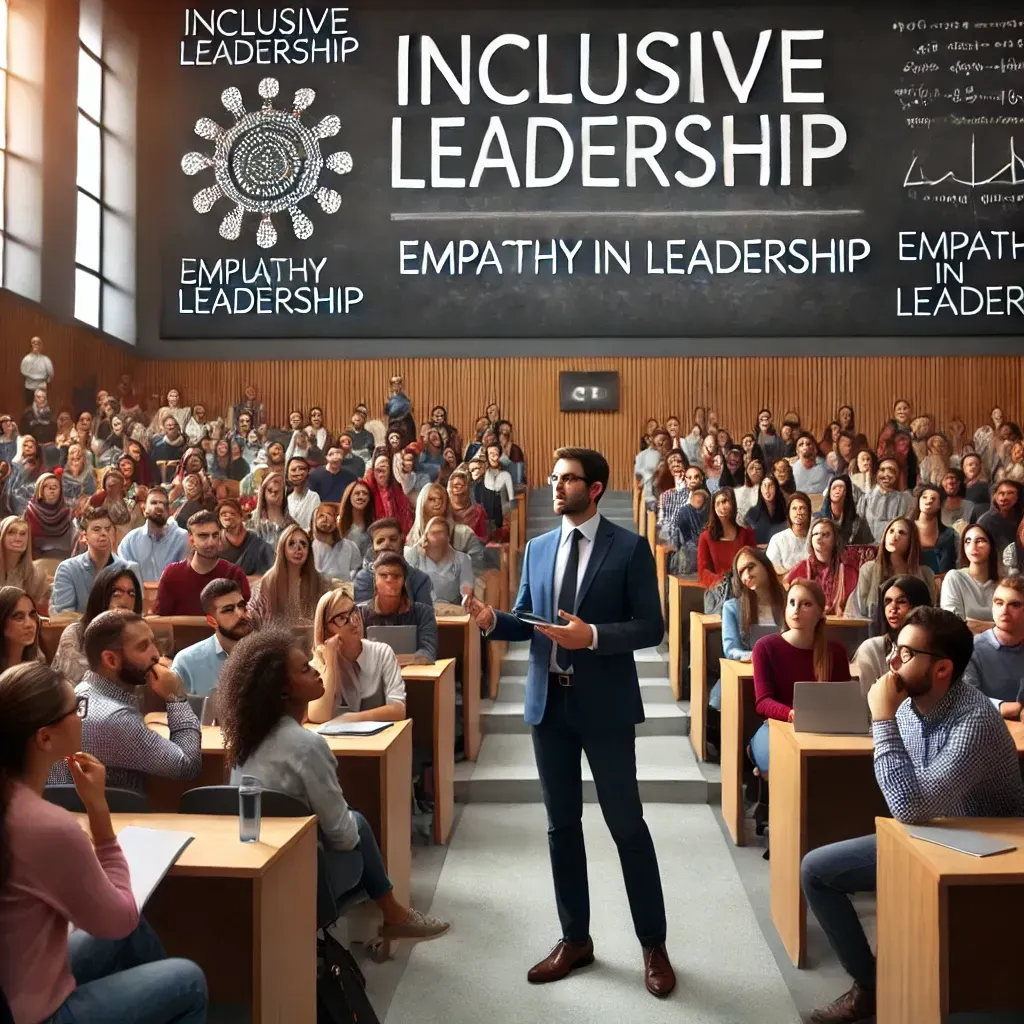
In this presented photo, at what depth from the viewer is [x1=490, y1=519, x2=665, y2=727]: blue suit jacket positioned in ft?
11.8

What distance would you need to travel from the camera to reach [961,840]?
280cm

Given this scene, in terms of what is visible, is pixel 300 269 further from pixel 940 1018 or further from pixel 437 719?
pixel 940 1018

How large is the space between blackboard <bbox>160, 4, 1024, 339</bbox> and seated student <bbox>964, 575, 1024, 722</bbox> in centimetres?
1309

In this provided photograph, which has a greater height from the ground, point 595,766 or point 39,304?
point 39,304

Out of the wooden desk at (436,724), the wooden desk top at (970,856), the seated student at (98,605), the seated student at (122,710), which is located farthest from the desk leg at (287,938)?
the wooden desk at (436,724)

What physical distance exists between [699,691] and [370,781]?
269 cm

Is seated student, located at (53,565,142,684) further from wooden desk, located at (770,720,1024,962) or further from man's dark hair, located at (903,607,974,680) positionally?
man's dark hair, located at (903,607,974,680)

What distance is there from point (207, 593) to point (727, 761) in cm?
248

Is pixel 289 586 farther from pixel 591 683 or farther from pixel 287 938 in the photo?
pixel 287 938

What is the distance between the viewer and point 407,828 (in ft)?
14.8

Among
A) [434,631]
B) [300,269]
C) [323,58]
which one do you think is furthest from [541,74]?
[434,631]

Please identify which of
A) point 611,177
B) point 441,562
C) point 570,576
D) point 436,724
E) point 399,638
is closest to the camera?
point 570,576

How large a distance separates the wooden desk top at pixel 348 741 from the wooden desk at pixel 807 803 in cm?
137

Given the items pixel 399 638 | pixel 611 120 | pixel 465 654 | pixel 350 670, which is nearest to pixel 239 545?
pixel 465 654
